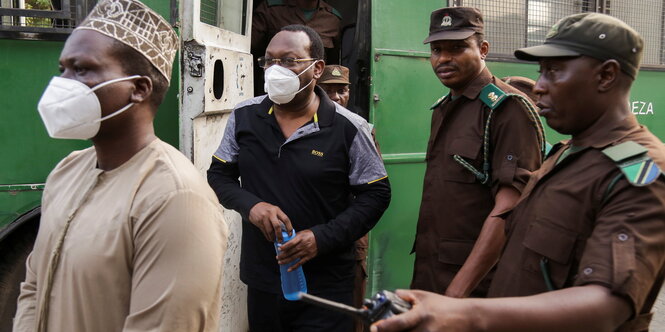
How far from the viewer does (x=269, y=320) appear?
2.72 metres

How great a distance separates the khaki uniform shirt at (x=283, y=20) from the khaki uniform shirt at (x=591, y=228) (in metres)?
3.07

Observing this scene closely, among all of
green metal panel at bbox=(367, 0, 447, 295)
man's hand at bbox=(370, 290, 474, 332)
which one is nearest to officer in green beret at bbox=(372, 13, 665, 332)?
man's hand at bbox=(370, 290, 474, 332)

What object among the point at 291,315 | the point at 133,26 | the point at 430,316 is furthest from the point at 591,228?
the point at 291,315

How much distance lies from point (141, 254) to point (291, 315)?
52.9 inches

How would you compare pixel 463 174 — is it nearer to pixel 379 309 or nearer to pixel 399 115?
pixel 379 309

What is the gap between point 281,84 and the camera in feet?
9.07

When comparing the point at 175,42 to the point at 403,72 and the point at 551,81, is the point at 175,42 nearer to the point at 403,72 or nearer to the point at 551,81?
the point at 551,81

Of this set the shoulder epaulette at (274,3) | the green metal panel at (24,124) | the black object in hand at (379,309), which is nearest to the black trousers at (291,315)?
the green metal panel at (24,124)

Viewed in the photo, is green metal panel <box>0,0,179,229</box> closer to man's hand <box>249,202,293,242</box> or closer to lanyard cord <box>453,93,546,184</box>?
man's hand <box>249,202,293,242</box>

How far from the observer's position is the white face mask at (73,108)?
5.06 ft

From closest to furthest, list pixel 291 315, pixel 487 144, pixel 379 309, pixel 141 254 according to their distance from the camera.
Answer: pixel 379 309
pixel 141 254
pixel 487 144
pixel 291 315

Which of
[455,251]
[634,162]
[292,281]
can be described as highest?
[634,162]

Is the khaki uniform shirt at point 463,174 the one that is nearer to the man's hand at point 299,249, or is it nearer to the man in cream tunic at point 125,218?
the man's hand at point 299,249

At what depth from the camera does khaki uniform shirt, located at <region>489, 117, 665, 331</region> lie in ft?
4.45
